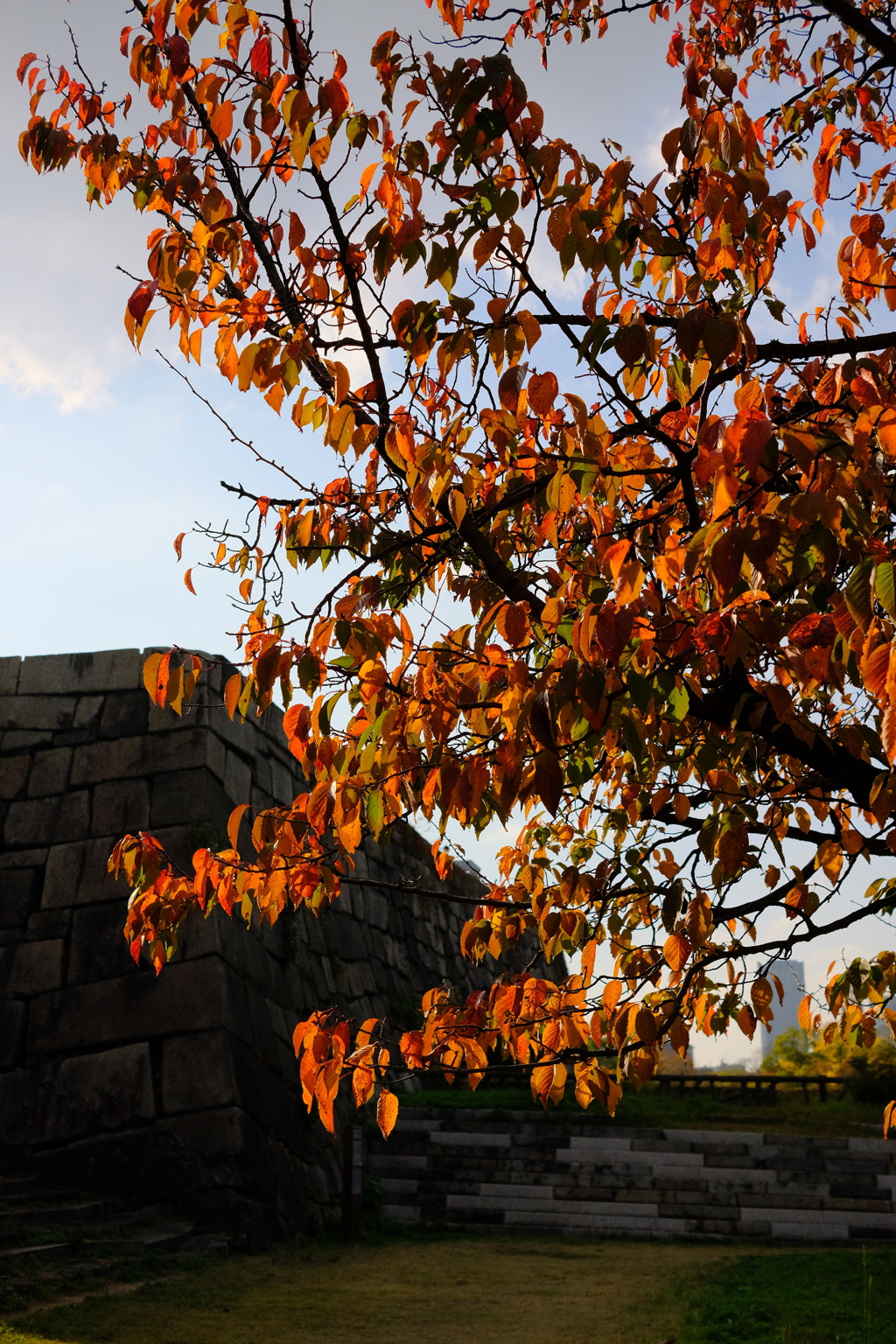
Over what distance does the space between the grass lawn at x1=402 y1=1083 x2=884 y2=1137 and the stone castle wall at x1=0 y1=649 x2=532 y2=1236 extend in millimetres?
1589

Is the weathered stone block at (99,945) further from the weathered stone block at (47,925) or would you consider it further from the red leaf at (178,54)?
the red leaf at (178,54)

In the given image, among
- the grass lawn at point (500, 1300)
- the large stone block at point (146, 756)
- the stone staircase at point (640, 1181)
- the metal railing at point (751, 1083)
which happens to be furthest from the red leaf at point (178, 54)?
the metal railing at point (751, 1083)

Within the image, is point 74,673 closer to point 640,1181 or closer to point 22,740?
point 22,740

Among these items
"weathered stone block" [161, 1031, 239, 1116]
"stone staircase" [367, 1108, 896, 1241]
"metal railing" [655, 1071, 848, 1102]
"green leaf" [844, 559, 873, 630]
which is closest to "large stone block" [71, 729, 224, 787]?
"weathered stone block" [161, 1031, 239, 1116]

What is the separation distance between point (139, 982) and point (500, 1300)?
3.30 m

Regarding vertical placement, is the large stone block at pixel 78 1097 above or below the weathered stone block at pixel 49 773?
below

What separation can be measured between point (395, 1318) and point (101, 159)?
17.2 feet

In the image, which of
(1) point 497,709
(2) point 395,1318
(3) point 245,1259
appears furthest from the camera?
(3) point 245,1259

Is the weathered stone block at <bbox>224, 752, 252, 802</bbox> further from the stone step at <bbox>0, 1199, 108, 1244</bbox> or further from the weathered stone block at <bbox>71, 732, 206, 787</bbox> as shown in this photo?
the stone step at <bbox>0, 1199, 108, 1244</bbox>

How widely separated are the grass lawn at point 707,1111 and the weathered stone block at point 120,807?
3.56 m

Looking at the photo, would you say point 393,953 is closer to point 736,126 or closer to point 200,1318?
point 200,1318

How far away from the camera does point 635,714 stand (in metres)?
2.45

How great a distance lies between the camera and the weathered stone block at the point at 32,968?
Answer: 7.64 metres

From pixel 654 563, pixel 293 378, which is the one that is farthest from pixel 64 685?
pixel 654 563
